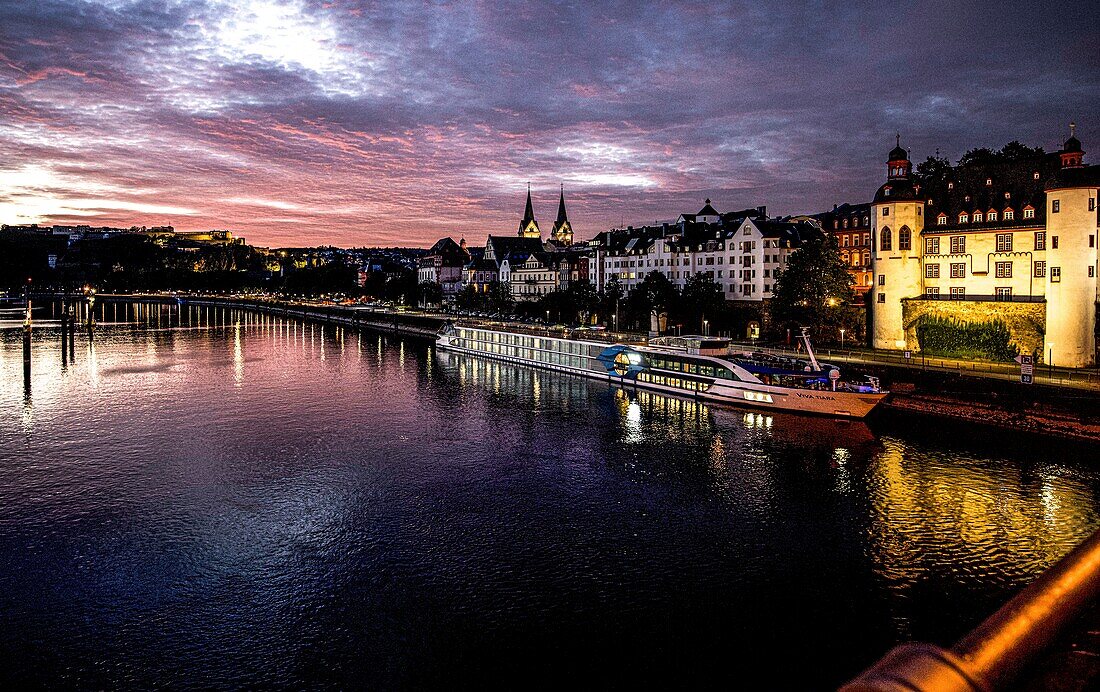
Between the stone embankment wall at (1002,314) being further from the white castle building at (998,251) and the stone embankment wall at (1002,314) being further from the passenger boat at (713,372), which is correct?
the passenger boat at (713,372)

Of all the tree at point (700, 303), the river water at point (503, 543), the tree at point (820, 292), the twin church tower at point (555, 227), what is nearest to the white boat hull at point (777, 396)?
the river water at point (503, 543)

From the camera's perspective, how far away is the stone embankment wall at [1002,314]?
152ft

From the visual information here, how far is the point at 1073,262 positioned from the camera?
4472 cm

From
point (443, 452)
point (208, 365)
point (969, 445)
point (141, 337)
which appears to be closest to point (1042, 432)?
point (969, 445)

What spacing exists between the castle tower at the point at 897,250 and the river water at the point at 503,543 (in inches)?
612

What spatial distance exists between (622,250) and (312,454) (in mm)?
70304

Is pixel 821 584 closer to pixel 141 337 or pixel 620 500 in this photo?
pixel 620 500

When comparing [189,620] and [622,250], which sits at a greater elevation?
[622,250]

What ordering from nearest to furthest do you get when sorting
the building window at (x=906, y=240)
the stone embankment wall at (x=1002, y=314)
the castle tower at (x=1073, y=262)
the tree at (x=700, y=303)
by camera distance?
1. the castle tower at (x=1073, y=262)
2. the stone embankment wall at (x=1002, y=314)
3. the building window at (x=906, y=240)
4. the tree at (x=700, y=303)

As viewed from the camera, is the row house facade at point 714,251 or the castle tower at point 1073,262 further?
the row house facade at point 714,251

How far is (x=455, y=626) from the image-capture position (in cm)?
1830

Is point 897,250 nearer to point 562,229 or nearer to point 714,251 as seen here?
point 714,251

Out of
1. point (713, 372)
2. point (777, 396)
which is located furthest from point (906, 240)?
point (777, 396)

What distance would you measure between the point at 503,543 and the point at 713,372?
2787 cm
